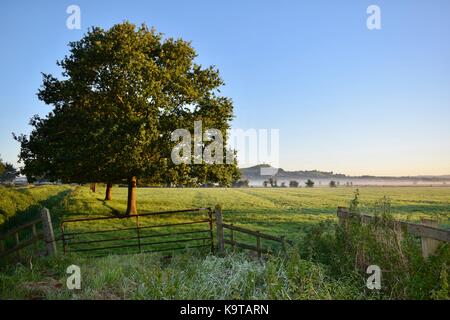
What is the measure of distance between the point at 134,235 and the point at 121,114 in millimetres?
9344

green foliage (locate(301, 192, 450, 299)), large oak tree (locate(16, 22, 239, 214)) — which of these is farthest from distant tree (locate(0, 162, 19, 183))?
green foliage (locate(301, 192, 450, 299))

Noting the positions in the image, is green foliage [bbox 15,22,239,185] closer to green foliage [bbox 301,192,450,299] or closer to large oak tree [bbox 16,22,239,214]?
large oak tree [bbox 16,22,239,214]

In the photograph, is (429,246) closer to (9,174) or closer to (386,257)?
(386,257)

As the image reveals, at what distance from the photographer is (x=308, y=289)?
7.55 meters

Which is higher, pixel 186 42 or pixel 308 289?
pixel 186 42

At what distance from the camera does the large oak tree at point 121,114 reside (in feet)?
82.8

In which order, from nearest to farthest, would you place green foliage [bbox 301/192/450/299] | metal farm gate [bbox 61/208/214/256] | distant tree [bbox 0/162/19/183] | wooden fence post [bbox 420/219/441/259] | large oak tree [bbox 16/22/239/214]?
green foliage [bbox 301/192/450/299]
wooden fence post [bbox 420/219/441/259]
metal farm gate [bbox 61/208/214/256]
large oak tree [bbox 16/22/239/214]
distant tree [bbox 0/162/19/183]

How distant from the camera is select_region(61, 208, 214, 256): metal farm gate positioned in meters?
16.4

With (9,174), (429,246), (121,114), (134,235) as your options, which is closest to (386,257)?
(429,246)

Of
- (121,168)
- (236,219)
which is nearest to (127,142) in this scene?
(121,168)

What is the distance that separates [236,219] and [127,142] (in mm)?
9879

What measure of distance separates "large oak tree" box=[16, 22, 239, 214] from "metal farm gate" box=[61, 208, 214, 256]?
148 inches

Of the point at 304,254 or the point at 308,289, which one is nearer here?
the point at 308,289

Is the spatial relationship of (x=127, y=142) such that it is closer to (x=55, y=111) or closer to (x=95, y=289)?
(x=55, y=111)
